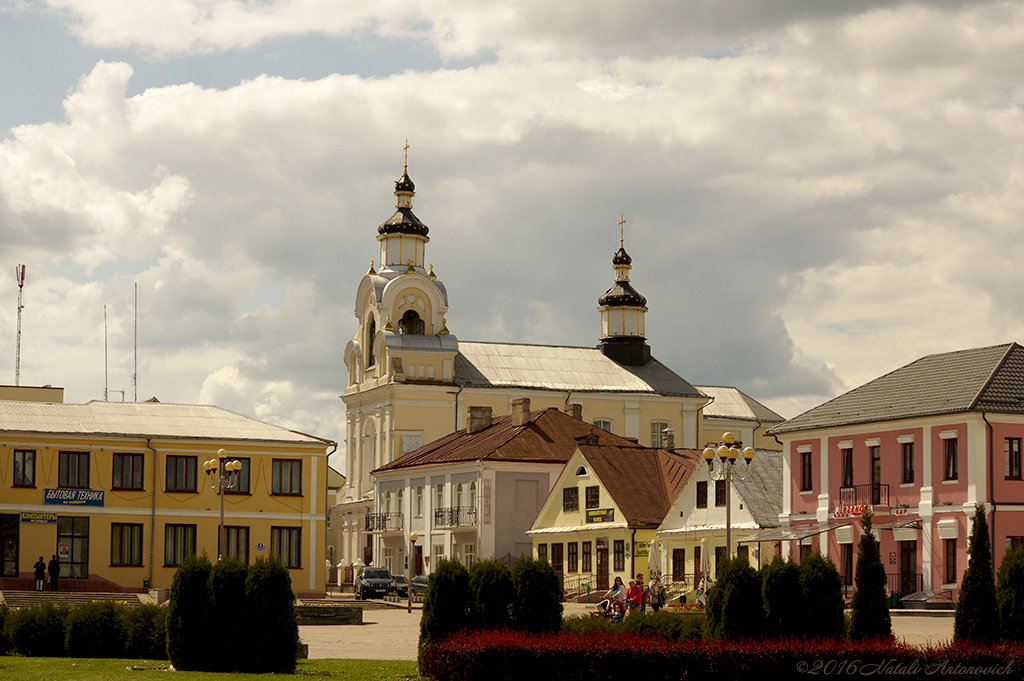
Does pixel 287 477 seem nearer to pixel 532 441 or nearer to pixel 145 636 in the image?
pixel 532 441

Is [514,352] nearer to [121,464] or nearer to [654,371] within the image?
[654,371]

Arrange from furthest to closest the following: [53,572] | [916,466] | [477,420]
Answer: [477,420], [53,572], [916,466]

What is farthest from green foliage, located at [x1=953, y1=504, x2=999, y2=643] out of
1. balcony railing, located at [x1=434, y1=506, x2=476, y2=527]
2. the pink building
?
balcony railing, located at [x1=434, y1=506, x2=476, y2=527]

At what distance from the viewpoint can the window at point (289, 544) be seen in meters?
56.5

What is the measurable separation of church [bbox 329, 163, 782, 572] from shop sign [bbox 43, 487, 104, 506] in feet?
99.7

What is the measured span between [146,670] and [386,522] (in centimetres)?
5200

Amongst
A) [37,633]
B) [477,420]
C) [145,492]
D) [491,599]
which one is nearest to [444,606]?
[491,599]

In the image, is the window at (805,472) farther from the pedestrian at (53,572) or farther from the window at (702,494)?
the pedestrian at (53,572)

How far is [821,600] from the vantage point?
2381cm

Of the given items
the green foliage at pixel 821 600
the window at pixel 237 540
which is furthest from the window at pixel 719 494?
the green foliage at pixel 821 600

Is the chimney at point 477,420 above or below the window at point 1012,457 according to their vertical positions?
above

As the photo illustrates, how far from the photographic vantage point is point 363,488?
91.6 m

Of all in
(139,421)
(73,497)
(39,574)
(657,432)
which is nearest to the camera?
(39,574)

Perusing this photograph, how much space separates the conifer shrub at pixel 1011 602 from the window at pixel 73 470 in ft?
122
